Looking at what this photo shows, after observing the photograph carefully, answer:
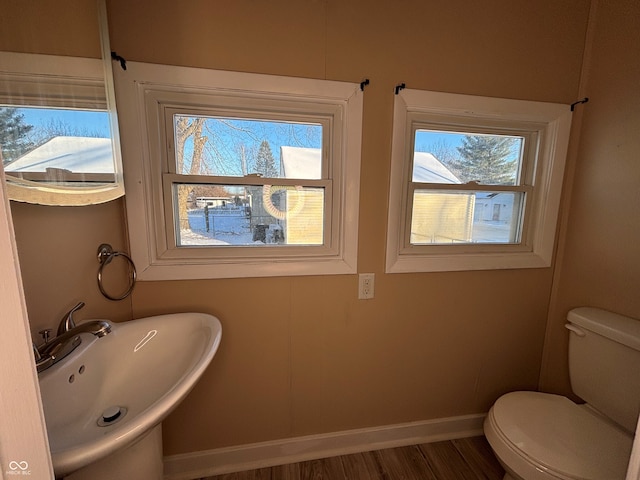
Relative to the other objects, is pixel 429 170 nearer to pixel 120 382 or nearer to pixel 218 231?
pixel 218 231

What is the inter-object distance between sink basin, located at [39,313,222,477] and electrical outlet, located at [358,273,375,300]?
2.16 ft

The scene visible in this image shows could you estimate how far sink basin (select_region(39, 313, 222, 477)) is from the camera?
562 mm

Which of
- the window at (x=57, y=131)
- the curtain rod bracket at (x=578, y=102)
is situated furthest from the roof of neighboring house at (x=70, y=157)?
the curtain rod bracket at (x=578, y=102)

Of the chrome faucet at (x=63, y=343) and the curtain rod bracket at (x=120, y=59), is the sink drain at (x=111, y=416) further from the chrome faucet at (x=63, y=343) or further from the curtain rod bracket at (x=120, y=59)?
the curtain rod bracket at (x=120, y=59)

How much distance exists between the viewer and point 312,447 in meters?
1.41

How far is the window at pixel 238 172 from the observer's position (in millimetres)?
1091

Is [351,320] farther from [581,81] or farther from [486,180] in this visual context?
[581,81]

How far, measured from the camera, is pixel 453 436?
1557 millimetres

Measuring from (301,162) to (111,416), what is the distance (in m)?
1.11

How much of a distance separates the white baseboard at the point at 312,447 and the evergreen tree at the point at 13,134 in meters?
1.38

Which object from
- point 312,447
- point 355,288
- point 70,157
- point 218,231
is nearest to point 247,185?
point 218,231

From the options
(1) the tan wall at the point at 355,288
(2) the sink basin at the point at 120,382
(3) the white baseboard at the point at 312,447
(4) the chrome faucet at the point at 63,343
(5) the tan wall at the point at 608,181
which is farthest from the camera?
(3) the white baseboard at the point at 312,447

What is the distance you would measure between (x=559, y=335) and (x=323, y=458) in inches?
56.2

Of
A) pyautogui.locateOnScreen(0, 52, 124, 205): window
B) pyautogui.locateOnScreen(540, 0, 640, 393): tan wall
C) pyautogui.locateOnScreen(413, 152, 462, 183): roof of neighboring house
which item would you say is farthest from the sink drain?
pyautogui.locateOnScreen(540, 0, 640, 393): tan wall
